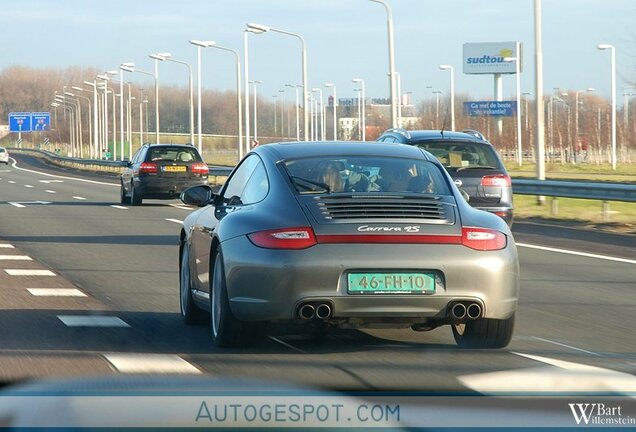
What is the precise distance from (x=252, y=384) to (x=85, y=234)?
46.6 feet

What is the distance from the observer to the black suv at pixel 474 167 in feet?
56.3

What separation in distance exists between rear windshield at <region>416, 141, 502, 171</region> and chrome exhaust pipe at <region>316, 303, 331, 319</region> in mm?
9729

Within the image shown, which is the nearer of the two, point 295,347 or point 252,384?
point 252,384

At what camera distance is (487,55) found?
411 ft

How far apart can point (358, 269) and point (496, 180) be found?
31.9 feet

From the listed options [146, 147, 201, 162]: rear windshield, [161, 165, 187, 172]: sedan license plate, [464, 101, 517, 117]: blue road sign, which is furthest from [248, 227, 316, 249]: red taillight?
[464, 101, 517, 117]: blue road sign

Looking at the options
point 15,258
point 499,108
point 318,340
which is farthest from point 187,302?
point 499,108

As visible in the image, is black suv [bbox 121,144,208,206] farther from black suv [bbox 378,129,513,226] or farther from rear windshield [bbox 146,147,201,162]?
black suv [bbox 378,129,513,226]

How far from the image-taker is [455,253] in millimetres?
7934

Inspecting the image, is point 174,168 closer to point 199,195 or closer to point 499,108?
point 199,195

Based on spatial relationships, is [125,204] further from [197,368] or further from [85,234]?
[197,368]

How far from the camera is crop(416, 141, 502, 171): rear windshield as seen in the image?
57.2 feet

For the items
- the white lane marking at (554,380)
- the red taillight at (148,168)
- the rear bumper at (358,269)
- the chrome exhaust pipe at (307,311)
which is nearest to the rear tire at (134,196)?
the red taillight at (148,168)

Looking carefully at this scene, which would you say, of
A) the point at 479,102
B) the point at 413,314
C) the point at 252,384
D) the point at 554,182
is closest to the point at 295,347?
the point at 413,314
